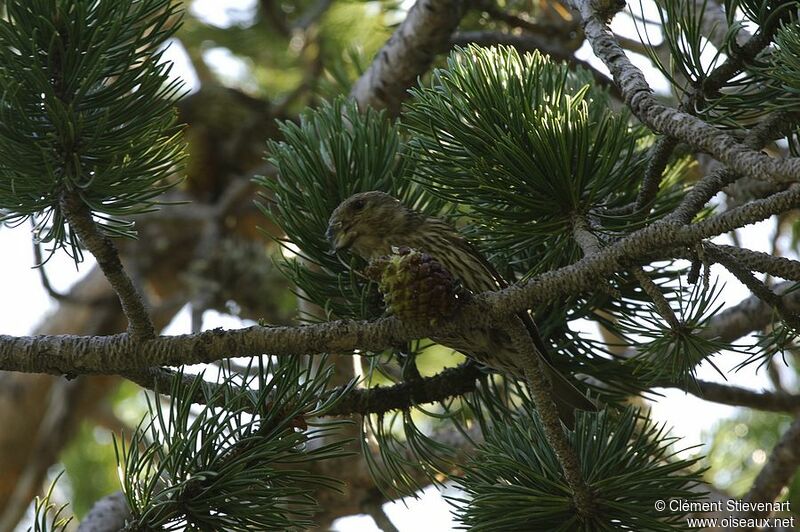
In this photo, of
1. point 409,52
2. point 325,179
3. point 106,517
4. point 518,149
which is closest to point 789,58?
point 518,149

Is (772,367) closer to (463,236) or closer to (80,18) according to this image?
(463,236)

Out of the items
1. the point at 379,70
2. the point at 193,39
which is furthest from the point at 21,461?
the point at 379,70

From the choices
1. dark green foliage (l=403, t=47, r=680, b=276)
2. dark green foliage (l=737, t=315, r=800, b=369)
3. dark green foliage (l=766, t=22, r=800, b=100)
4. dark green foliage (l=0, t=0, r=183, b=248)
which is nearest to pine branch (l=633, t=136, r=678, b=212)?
dark green foliage (l=403, t=47, r=680, b=276)

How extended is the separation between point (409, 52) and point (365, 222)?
107 centimetres

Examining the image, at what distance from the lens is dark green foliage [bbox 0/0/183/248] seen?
1365mm

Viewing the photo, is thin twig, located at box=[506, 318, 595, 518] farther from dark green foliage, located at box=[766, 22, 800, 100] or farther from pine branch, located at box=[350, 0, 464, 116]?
pine branch, located at box=[350, 0, 464, 116]

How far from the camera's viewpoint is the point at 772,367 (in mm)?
2963

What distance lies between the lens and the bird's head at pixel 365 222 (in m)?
1.90

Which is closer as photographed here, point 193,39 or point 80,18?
point 80,18

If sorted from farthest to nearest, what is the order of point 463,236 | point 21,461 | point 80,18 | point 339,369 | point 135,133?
point 21,461, point 339,369, point 463,236, point 135,133, point 80,18

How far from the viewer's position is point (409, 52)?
A: 111 inches

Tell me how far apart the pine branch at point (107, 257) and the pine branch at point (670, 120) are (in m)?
0.85

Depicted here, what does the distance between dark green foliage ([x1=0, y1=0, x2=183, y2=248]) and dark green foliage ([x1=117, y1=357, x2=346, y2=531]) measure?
0.35m

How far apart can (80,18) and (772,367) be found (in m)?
2.42
